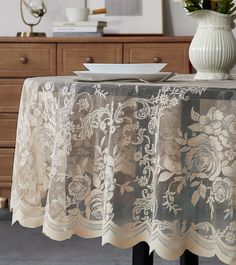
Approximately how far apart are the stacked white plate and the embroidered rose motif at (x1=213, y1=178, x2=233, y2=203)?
40 centimetres

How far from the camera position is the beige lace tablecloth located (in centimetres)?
173

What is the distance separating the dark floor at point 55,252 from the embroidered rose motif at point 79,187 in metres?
1.59

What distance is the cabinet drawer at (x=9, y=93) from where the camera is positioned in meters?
4.16

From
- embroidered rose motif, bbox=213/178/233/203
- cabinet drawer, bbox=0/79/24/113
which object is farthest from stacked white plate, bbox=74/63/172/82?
cabinet drawer, bbox=0/79/24/113

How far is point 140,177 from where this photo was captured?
1795 millimetres

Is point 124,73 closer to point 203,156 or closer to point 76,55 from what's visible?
point 203,156

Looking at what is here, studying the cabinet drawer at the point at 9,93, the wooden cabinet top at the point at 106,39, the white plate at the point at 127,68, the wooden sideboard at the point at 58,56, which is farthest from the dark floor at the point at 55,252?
the white plate at the point at 127,68

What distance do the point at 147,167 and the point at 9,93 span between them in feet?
8.20

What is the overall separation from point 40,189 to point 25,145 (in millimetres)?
141

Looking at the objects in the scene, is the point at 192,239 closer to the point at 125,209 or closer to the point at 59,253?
the point at 125,209

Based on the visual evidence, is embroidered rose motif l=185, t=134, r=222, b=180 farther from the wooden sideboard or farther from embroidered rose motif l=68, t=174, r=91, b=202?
the wooden sideboard

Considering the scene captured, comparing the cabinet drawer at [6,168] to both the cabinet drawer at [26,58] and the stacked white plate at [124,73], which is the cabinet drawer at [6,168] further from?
the stacked white plate at [124,73]

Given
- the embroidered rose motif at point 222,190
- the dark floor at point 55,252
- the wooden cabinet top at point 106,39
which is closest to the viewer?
the embroidered rose motif at point 222,190

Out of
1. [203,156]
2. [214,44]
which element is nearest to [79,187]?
[203,156]
